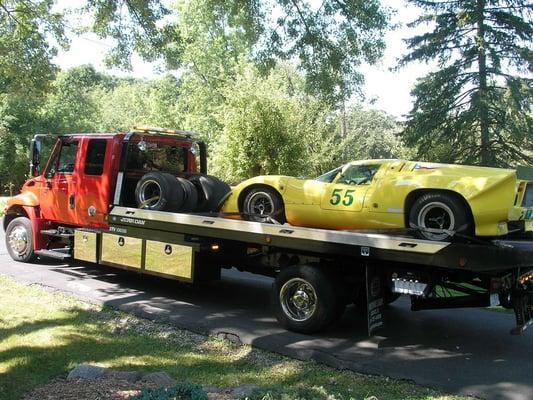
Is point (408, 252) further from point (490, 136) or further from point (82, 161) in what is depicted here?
point (490, 136)

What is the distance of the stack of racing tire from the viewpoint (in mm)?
7840

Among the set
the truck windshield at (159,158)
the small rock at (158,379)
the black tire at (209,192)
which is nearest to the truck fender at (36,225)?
the truck windshield at (159,158)

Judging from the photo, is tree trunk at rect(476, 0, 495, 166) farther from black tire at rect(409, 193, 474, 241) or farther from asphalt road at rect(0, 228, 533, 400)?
black tire at rect(409, 193, 474, 241)

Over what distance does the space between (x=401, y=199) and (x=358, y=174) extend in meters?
0.73

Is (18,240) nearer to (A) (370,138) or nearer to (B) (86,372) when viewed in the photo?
(B) (86,372)

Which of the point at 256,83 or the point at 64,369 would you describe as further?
the point at 256,83

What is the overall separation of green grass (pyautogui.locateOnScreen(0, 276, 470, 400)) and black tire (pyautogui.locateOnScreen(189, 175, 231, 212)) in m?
2.02

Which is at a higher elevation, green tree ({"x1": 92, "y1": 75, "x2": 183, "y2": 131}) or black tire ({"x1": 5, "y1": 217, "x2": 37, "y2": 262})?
green tree ({"x1": 92, "y1": 75, "x2": 183, "y2": 131})

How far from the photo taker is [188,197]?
8.08 meters

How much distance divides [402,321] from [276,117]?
14.4 m

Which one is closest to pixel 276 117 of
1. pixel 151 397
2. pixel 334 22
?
pixel 334 22

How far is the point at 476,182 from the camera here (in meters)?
5.69

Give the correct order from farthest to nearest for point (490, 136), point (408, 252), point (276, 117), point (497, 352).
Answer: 1. point (490, 136)
2. point (276, 117)
3. point (497, 352)
4. point (408, 252)

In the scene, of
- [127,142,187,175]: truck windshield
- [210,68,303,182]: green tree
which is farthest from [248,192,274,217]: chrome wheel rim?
[210,68,303,182]: green tree
